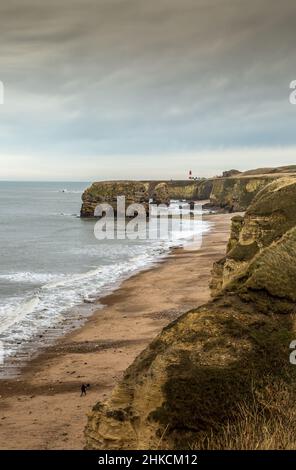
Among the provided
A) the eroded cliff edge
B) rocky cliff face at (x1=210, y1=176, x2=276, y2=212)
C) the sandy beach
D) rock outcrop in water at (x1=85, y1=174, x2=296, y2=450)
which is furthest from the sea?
rocky cliff face at (x1=210, y1=176, x2=276, y2=212)

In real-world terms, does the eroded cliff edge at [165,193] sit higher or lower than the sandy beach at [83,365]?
higher

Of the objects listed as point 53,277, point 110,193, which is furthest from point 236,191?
point 53,277

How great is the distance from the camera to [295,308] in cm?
852

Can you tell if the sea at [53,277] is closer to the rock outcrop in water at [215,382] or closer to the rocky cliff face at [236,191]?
the rock outcrop in water at [215,382]

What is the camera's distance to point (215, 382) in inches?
288

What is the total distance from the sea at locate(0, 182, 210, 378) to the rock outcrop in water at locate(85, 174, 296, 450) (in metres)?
11.1

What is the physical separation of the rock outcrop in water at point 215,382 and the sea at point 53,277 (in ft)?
36.4

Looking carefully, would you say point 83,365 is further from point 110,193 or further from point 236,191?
point 236,191

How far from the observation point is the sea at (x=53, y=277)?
22.5m

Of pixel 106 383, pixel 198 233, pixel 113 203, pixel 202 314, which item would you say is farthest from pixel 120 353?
pixel 113 203

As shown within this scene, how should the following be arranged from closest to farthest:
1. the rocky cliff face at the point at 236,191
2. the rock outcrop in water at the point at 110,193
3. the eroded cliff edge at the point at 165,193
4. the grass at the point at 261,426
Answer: the grass at the point at 261,426, the rock outcrop in water at the point at 110,193, the eroded cliff edge at the point at 165,193, the rocky cliff face at the point at 236,191

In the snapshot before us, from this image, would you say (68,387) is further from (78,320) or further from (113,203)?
(113,203)

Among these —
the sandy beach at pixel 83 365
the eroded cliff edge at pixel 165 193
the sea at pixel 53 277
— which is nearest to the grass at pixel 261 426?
the sandy beach at pixel 83 365

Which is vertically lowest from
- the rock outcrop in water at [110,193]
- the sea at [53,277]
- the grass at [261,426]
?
the sea at [53,277]
